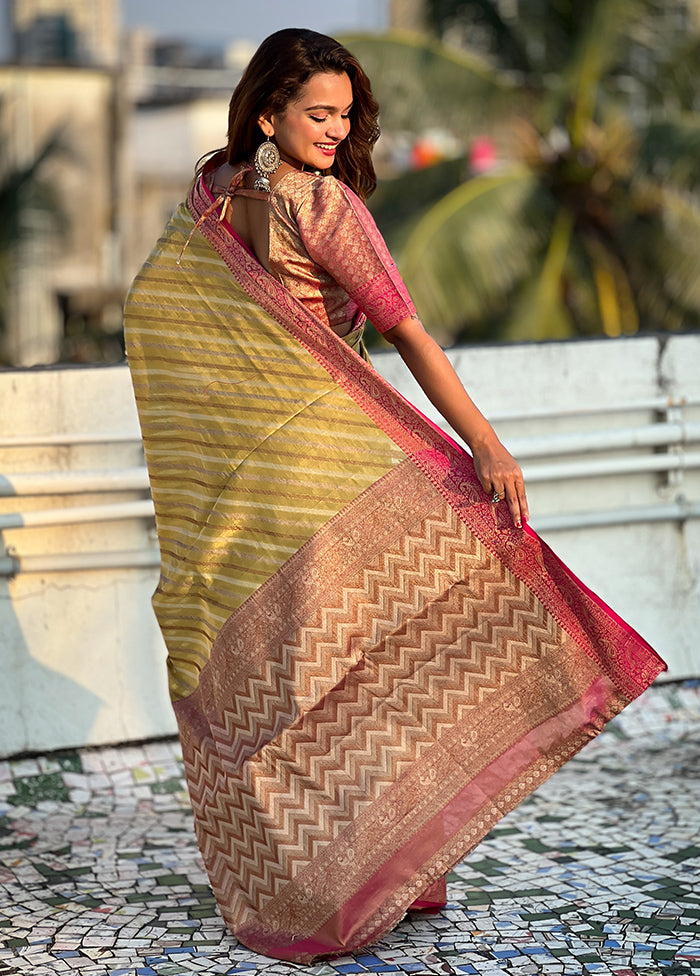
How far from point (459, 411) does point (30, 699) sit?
73.6 inches

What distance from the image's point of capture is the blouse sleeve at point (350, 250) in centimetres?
275

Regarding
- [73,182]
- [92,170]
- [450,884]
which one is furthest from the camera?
[73,182]

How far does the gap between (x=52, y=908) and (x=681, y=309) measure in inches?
500

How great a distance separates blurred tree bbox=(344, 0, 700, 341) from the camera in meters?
14.0

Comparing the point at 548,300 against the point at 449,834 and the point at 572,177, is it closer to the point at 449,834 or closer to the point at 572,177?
the point at 572,177

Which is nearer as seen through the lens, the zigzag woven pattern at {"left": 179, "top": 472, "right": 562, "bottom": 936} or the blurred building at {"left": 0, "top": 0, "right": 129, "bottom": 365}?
the zigzag woven pattern at {"left": 179, "top": 472, "right": 562, "bottom": 936}

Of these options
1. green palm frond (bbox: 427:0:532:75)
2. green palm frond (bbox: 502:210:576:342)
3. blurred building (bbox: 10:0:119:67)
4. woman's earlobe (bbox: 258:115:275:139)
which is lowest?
woman's earlobe (bbox: 258:115:275:139)

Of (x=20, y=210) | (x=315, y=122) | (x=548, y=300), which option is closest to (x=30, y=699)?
(x=315, y=122)

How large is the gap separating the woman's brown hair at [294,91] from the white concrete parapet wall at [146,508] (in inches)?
55.1

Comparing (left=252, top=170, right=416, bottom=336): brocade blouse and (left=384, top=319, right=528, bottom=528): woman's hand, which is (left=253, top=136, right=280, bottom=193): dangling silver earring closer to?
(left=252, top=170, right=416, bottom=336): brocade blouse

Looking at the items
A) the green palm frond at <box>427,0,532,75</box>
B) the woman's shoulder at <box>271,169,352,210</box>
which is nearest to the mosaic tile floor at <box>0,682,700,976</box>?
the woman's shoulder at <box>271,169,352,210</box>

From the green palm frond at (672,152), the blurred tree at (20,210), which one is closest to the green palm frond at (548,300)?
the green palm frond at (672,152)

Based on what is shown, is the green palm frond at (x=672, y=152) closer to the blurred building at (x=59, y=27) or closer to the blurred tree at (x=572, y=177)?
the blurred tree at (x=572, y=177)

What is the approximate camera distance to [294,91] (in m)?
2.78
